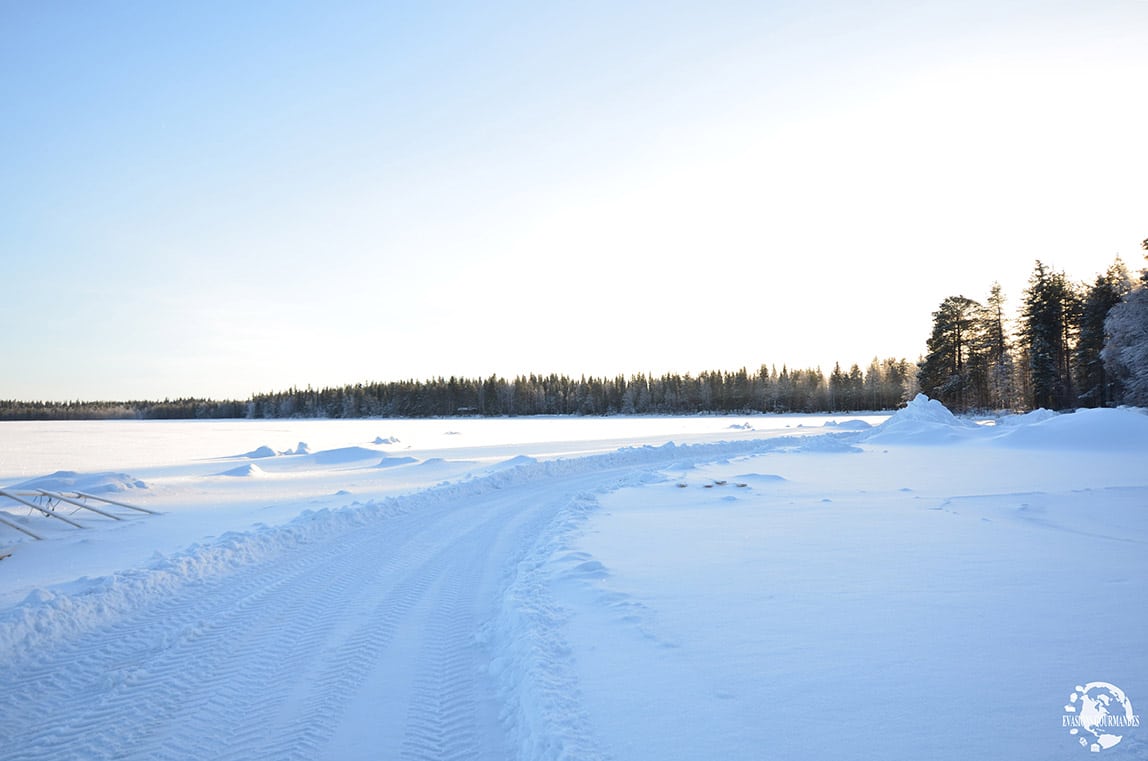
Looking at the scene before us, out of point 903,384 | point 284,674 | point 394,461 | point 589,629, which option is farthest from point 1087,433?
point 903,384

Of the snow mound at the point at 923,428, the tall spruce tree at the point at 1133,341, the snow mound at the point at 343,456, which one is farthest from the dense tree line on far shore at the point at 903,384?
the snow mound at the point at 343,456

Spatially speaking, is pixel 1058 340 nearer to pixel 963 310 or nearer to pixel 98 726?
pixel 963 310

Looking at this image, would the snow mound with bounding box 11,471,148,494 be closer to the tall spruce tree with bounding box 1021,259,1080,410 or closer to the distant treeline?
the tall spruce tree with bounding box 1021,259,1080,410

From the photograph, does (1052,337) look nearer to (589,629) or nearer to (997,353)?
(997,353)

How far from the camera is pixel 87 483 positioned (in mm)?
13500

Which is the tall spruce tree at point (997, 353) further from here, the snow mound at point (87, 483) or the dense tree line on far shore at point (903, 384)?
the snow mound at point (87, 483)

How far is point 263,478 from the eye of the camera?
17.2 metres

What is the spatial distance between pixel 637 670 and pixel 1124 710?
296 cm

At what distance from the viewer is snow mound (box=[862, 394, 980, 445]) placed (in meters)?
23.4

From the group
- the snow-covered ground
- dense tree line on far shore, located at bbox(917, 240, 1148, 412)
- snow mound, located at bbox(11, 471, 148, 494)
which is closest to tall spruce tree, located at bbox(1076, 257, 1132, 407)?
dense tree line on far shore, located at bbox(917, 240, 1148, 412)

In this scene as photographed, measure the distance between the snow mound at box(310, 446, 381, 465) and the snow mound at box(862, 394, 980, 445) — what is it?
938 inches

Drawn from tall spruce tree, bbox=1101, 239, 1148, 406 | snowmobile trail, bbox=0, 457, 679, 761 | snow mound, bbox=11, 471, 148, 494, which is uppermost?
tall spruce tree, bbox=1101, 239, 1148, 406

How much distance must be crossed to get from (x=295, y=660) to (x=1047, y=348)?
5533 cm

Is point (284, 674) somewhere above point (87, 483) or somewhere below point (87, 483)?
below
